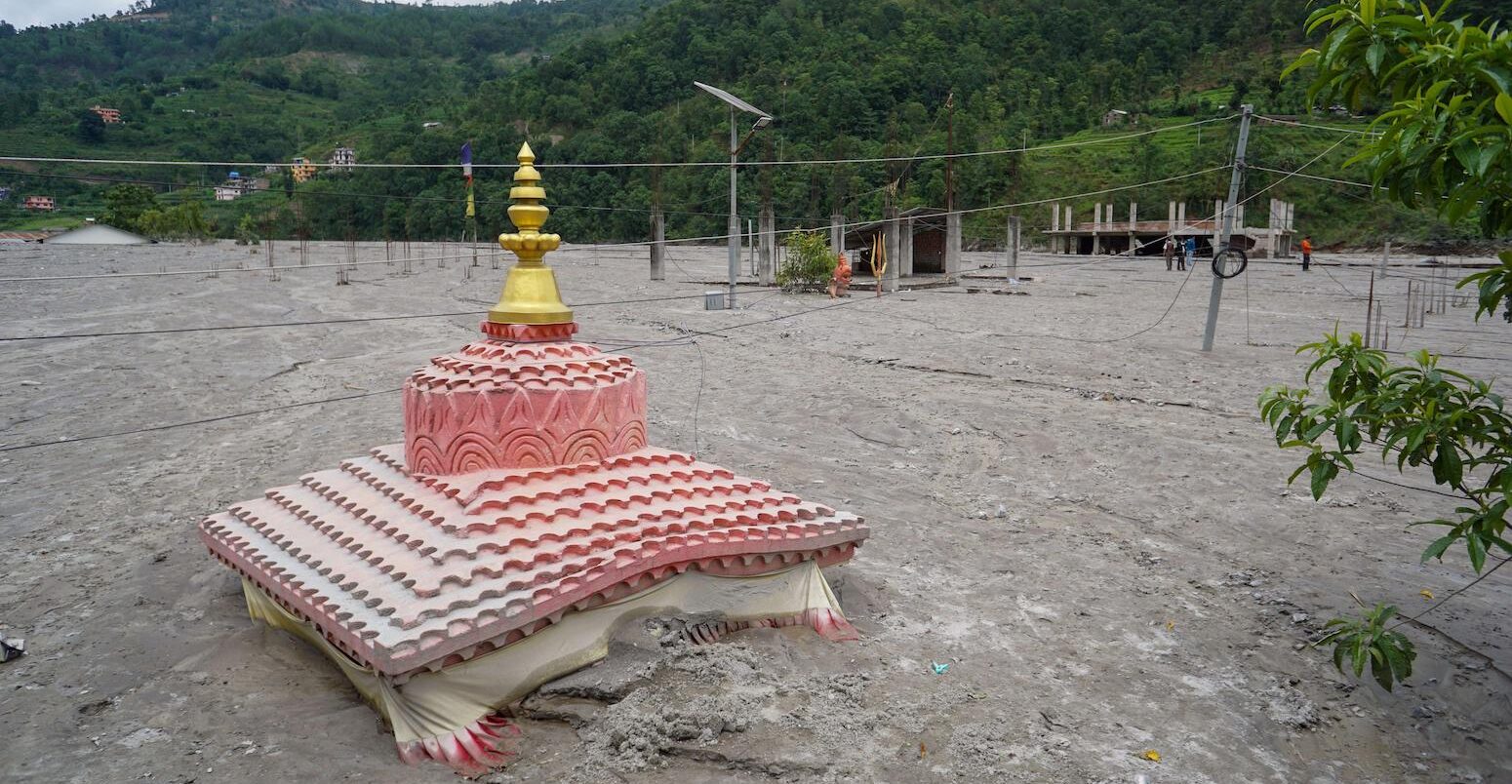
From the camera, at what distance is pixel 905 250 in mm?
33406

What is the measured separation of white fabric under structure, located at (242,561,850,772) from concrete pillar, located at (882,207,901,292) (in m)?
24.4

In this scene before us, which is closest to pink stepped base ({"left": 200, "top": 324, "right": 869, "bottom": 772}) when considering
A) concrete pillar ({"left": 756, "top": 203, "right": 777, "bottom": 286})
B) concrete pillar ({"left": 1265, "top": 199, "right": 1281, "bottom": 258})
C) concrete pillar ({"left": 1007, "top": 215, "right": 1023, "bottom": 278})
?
concrete pillar ({"left": 756, "top": 203, "right": 777, "bottom": 286})

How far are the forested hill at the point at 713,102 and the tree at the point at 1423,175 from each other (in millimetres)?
21435

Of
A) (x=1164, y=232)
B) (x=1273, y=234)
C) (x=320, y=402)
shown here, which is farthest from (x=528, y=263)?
(x=1164, y=232)

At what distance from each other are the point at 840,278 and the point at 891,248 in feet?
8.44

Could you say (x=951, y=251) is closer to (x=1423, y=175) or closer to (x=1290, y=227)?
(x=1290, y=227)

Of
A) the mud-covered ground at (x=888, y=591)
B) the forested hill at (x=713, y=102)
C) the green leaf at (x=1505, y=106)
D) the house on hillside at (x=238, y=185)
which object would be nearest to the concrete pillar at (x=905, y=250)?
the forested hill at (x=713, y=102)

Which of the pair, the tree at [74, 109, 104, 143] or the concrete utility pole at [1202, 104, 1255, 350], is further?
the tree at [74, 109, 104, 143]

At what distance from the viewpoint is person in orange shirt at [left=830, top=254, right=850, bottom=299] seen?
28.3 m

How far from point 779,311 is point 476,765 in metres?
20.4

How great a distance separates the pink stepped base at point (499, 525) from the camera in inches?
189

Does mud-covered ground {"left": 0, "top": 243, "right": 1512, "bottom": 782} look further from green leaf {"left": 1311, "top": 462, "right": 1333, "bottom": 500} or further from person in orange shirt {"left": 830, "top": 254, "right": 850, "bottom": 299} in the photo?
person in orange shirt {"left": 830, "top": 254, "right": 850, "bottom": 299}

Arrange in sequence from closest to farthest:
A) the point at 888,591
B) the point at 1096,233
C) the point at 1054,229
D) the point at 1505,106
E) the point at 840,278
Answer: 1. the point at 1505,106
2. the point at 888,591
3. the point at 840,278
4. the point at 1096,233
5. the point at 1054,229

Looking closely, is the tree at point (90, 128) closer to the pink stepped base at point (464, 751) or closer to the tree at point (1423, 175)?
the pink stepped base at point (464, 751)
